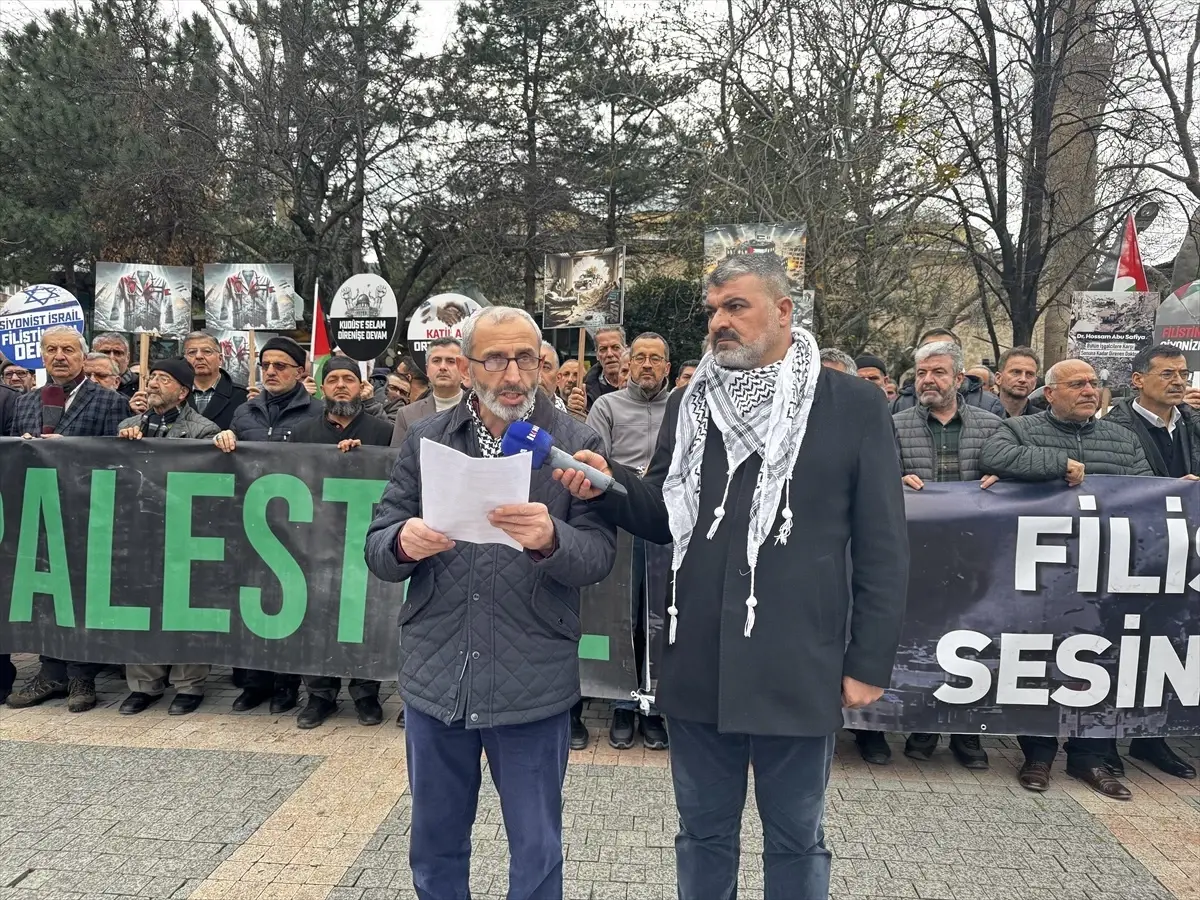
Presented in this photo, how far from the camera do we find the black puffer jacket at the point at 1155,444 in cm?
461

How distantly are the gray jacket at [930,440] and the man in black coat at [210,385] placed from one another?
4.00 metres

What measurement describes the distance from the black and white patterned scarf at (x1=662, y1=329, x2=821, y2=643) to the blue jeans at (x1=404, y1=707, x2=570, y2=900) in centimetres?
52

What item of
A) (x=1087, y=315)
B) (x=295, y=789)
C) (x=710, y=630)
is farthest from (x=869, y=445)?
(x=1087, y=315)

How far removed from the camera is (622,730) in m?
4.50

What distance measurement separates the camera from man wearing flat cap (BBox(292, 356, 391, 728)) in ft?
15.2

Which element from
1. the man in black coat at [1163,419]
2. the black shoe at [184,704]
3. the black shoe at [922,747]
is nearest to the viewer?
the black shoe at [922,747]

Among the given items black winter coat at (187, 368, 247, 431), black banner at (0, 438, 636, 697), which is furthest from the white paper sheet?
black winter coat at (187, 368, 247, 431)

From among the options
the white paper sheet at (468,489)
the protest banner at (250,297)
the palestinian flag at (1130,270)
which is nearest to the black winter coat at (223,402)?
the white paper sheet at (468,489)

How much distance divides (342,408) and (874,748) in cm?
337

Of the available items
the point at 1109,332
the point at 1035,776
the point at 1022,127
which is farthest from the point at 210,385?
the point at 1022,127

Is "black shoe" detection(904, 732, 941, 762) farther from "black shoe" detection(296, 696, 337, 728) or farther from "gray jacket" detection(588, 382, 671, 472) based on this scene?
"black shoe" detection(296, 696, 337, 728)

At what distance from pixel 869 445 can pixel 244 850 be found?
107 inches

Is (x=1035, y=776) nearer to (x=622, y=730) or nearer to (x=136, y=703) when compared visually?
(x=622, y=730)

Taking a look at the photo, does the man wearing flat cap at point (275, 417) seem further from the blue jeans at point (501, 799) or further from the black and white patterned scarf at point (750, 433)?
the black and white patterned scarf at point (750, 433)
